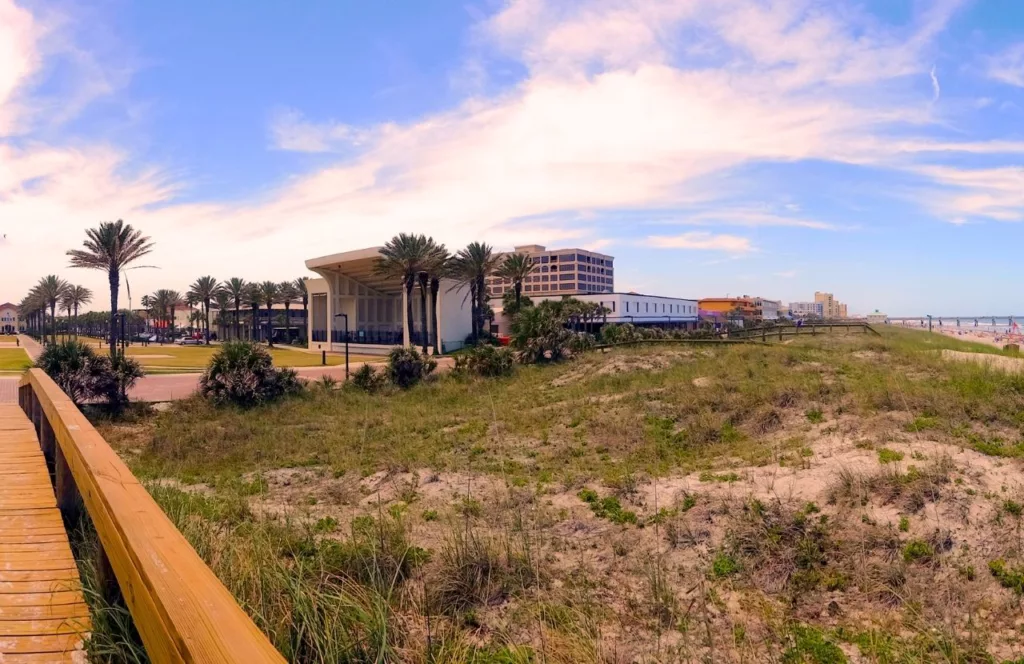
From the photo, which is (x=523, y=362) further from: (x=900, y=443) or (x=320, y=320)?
(x=320, y=320)

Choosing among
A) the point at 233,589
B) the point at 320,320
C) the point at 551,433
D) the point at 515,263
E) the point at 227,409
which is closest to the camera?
the point at 233,589

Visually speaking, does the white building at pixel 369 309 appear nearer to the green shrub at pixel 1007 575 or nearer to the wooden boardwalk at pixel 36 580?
the wooden boardwalk at pixel 36 580

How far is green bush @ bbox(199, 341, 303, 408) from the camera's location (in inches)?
910

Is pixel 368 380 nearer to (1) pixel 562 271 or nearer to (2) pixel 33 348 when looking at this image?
(2) pixel 33 348

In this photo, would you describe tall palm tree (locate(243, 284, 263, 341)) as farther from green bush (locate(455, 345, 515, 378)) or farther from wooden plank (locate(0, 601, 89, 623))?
wooden plank (locate(0, 601, 89, 623))

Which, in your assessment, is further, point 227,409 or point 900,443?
point 227,409

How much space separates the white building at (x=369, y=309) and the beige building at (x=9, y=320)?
12182 cm

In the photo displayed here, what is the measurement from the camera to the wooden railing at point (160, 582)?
5.05 ft

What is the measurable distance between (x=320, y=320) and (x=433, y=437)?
55.3 m

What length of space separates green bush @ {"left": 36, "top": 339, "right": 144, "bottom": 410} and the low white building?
42.5 meters

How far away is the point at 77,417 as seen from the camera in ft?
15.4

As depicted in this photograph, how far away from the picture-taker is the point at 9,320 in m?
146

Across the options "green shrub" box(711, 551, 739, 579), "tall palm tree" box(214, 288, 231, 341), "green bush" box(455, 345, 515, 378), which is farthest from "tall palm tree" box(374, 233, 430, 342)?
"green shrub" box(711, 551, 739, 579)

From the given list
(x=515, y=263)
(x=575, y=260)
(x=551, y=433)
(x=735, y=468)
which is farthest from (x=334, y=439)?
(x=575, y=260)
